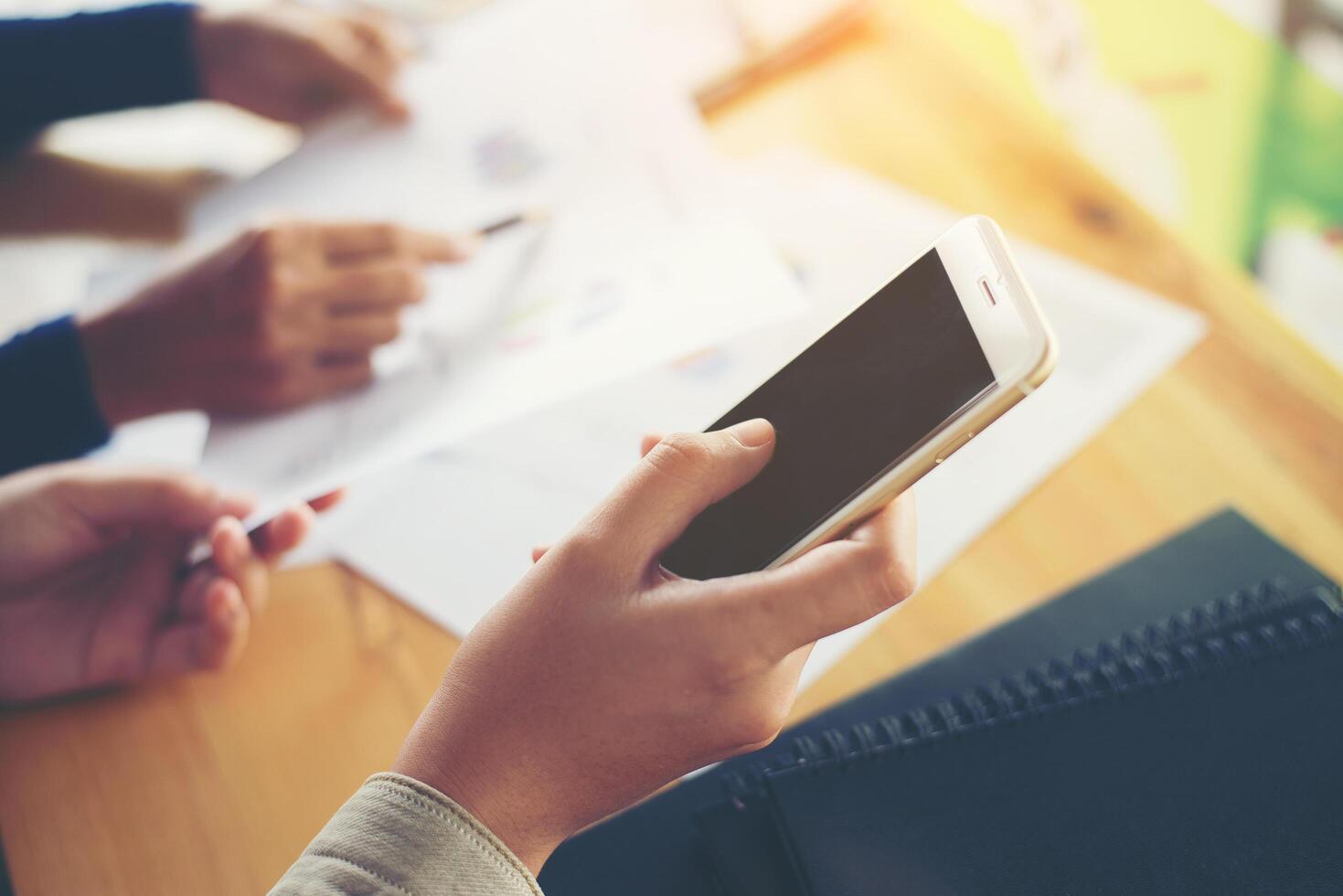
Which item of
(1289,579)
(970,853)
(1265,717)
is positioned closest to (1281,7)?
(1289,579)

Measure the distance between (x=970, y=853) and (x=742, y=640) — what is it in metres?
0.14

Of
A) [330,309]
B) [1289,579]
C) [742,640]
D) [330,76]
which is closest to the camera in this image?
→ [742,640]

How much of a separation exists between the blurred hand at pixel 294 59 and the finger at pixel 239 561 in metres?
0.40

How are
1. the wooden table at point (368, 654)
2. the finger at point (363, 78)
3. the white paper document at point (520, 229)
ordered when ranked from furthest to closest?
the finger at point (363, 78)
the white paper document at point (520, 229)
the wooden table at point (368, 654)

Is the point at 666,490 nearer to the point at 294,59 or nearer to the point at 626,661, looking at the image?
the point at 626,661

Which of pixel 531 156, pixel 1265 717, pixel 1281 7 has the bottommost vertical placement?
pixel 1265 717

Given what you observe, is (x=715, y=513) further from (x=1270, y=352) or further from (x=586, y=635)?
(x=1270, y=352)

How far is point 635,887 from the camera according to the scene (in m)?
0.40

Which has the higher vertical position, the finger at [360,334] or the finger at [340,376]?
the finger at [360,334]

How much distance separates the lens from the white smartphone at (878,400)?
36 cm

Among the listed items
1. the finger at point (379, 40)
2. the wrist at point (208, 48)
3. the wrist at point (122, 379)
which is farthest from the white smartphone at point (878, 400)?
the wrist at point (208, 48)

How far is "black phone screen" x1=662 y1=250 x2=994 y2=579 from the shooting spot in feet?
1.24

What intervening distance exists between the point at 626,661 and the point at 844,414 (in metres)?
0.15

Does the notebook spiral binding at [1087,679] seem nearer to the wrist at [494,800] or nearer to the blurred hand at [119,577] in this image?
the wrist at [494,800]
